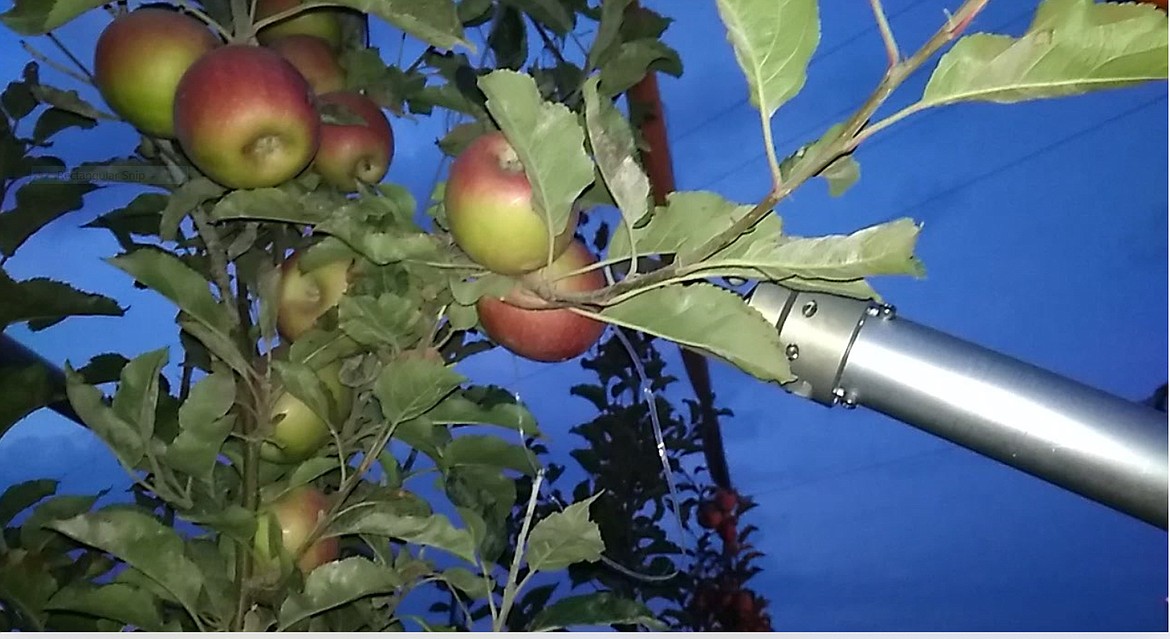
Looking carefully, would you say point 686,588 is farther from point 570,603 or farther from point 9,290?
point 9,290

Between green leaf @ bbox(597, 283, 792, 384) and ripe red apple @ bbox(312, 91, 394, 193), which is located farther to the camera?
ripe red apple @ bbox(312, 91, 394, 193)

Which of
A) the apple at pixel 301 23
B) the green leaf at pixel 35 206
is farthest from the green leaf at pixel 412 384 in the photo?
the green leaf at pixel 35 206

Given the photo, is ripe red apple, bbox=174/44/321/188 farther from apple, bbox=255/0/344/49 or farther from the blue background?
the blue background

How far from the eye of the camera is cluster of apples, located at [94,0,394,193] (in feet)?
1.60

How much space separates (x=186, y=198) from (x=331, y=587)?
0.77 ft

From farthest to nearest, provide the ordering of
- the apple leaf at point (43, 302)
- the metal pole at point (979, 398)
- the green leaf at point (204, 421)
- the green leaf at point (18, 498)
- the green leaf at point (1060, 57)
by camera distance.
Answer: the green leaf at point (18, 498) → the apple leaf at point (43, 302) → the green leaf at point (204, 421) → the metal pole at point (979, 398) → the green leaf at point (1060, 57)

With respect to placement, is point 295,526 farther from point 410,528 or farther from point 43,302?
point 43,302

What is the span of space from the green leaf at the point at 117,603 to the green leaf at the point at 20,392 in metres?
0.14

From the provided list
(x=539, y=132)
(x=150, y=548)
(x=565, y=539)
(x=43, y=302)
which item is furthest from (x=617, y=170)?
(x=43, y=302)

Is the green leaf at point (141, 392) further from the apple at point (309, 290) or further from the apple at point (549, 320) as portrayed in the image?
the apple at point (549, 320)

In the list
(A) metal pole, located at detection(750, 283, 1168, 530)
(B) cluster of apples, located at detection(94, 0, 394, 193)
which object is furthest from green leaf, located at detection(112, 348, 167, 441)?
(A) metal pole, located at detection(750, 283, 1168, 530)

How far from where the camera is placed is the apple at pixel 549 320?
1.46 feet

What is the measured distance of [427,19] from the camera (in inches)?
18.1

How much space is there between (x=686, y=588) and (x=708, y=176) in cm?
62
